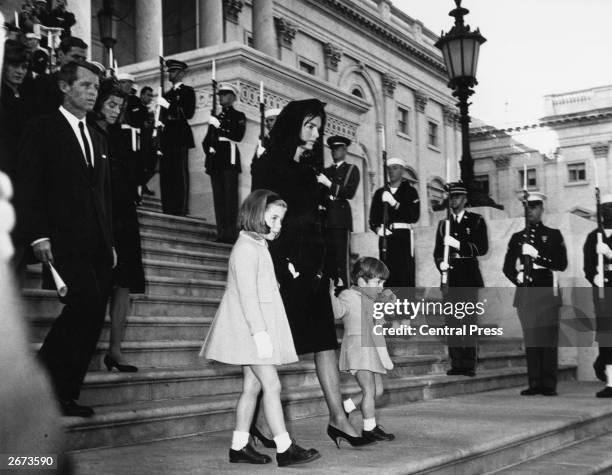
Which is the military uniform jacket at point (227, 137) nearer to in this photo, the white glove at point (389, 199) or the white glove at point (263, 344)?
the white glove at point (389, 199)

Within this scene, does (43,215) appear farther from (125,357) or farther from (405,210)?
(405,210)

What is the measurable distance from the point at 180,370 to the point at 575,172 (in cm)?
4731

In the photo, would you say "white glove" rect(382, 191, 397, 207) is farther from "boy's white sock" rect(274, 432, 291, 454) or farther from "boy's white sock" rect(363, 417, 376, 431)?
"boy's white sock" rect(274, 432, 291, 454)

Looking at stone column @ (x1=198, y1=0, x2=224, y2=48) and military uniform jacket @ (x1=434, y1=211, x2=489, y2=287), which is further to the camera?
stone column @ (x1=198, y1=0, x2=224, y2=48)

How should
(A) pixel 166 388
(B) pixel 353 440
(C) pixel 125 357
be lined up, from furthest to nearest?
(C) pixel 125 357
(A) pixel 166 388
(B) pixel 353 440

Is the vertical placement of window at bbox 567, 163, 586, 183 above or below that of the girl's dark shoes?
above

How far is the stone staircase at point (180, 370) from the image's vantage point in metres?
4.84

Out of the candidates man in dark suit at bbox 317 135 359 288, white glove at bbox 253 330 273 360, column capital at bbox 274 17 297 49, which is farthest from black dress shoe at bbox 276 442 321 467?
column capital at bbox 274 17 297 49

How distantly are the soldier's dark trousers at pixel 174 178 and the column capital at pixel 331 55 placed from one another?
2430 centimetres

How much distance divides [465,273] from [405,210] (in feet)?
3.25

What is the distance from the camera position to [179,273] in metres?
8.17

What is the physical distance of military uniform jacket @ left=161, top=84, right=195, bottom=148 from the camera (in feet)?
32.5

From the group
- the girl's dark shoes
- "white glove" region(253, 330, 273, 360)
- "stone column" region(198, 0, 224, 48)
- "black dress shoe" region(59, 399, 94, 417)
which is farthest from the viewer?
"stone column" region(198, 0, 224, 48)

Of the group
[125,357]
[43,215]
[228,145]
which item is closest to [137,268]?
[125,357]
